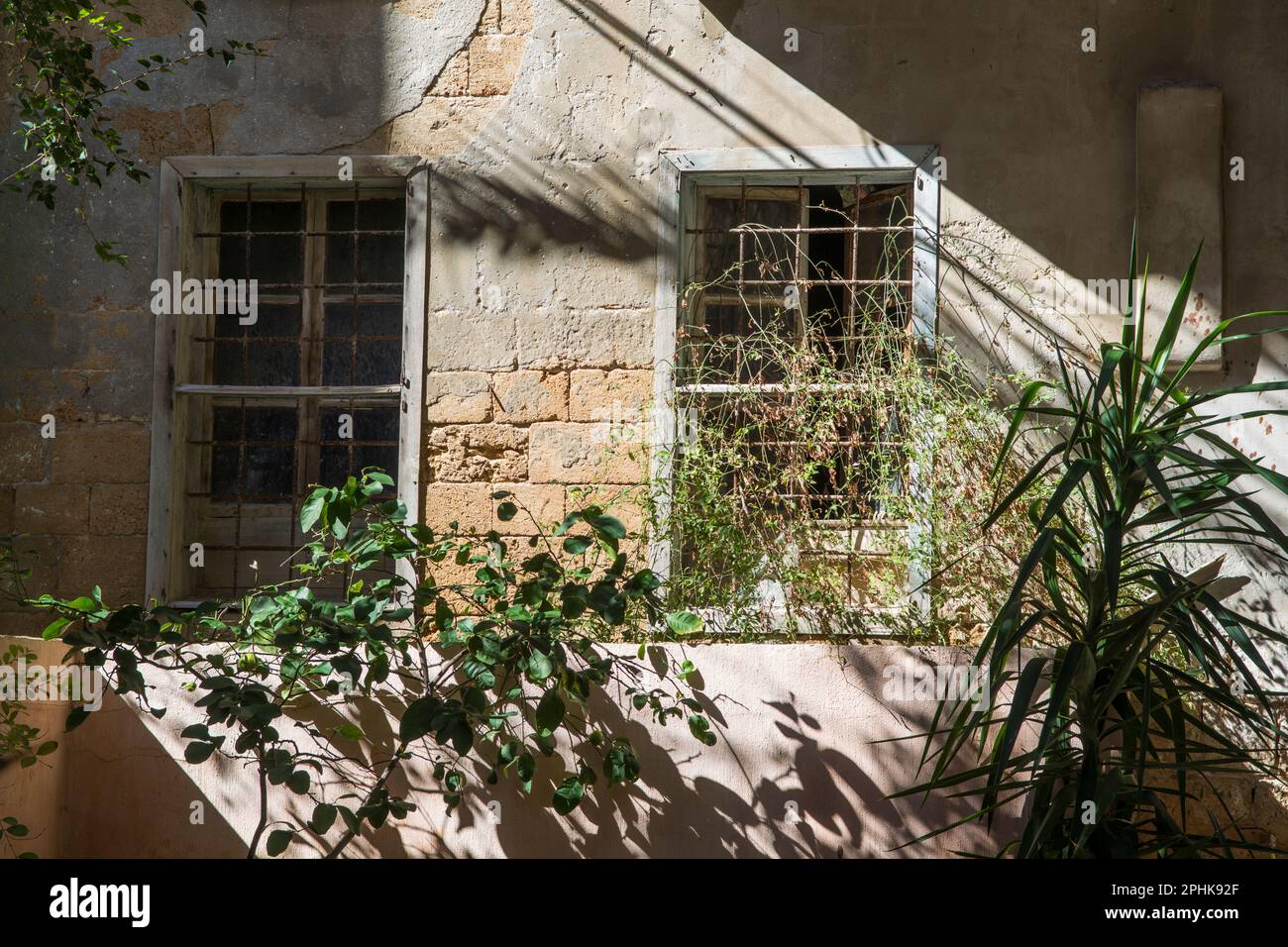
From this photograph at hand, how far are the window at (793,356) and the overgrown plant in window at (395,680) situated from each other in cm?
52

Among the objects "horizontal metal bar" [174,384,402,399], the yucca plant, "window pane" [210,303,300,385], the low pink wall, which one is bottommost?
the low pink wall

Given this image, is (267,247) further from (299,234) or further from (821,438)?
(821,438)

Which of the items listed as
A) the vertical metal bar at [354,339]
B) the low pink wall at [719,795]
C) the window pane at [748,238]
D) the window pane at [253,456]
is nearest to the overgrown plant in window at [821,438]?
the window pane at [748,238]

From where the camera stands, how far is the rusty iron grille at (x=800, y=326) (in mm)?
3775

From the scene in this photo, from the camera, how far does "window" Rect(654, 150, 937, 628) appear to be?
12.2 feet

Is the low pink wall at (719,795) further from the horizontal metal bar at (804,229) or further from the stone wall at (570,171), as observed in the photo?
the horizontal metal bar at (804,229)

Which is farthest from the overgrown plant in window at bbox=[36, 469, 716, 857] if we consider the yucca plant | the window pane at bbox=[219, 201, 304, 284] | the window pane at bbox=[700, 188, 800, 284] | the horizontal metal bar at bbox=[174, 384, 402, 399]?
the window pane at bbox=[219, 201, 304, 284]

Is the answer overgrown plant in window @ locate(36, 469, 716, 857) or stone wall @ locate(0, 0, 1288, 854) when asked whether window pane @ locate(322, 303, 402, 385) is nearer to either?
stone wall @ locate(0, 0, 1288, 854)

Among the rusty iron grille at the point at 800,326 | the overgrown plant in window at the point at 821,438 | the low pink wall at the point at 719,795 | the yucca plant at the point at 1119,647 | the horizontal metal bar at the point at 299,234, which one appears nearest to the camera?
the yucca plant at the point at 1119,647

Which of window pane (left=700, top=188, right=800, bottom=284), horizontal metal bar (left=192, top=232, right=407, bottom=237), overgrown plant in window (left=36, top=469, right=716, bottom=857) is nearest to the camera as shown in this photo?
overgrown plant in window (left=36, top=469, right=716, bottom=857)

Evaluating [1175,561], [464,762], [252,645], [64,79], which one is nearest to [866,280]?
[1175,561]

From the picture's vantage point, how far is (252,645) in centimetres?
334

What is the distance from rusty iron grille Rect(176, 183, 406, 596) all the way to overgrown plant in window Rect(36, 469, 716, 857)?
0.82 m

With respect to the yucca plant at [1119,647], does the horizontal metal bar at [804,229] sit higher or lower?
higher
